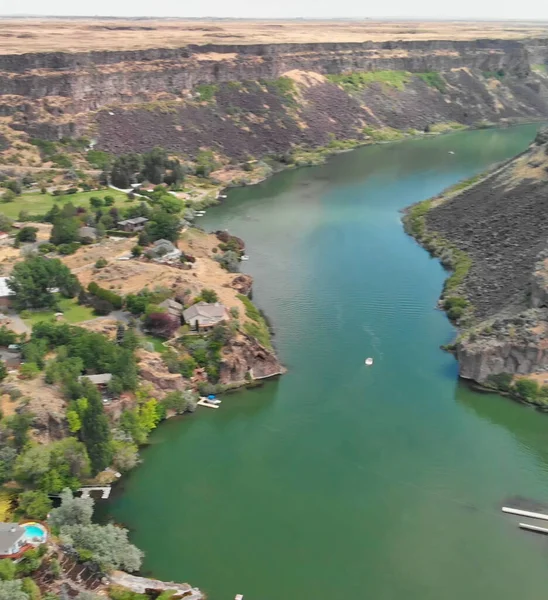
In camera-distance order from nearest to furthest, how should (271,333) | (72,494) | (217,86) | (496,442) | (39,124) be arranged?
(72,494), (496,442), (271,333), (39,124), (217,86)

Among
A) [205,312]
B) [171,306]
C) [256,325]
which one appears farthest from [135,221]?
[256,325]

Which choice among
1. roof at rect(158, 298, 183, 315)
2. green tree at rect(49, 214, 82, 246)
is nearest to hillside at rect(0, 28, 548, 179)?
green tree at rect(49, 214, 82, 246)

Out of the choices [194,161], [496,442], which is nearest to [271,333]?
[496,442]

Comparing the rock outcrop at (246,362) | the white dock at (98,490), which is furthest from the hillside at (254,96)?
the white dock at (98,490)

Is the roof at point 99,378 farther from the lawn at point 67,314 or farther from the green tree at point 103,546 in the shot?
the green tree at point 103,546

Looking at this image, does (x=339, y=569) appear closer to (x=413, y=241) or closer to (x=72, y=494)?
(x=72, y=494)

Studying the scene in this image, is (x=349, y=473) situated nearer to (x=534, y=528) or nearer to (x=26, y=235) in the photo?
(x=534, y=528)

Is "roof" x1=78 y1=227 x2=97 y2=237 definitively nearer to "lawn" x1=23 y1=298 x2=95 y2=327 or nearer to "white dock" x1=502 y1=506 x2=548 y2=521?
"lawn" x1=23 y1=298 x2=95 y2=327
